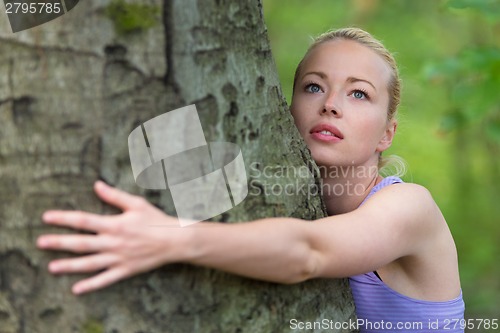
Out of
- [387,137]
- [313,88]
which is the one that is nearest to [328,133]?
[313,88]

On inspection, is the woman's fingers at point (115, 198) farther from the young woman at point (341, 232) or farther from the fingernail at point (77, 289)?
the fingernail at point (77, 289)

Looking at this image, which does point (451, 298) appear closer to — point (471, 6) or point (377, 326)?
point (377, 326)

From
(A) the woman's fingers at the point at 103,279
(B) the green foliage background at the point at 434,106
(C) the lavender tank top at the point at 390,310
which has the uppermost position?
(A) the woman's fingers at the point at 103,279

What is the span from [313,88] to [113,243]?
1411mm

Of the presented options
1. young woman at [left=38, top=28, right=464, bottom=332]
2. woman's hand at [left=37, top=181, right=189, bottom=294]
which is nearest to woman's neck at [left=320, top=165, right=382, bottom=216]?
young woman at [left=38, top=28, right=464, bottom=332]

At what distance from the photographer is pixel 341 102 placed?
2578 mm

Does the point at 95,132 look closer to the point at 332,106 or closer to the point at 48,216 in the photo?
the point at 48,216

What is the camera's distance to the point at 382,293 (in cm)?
241

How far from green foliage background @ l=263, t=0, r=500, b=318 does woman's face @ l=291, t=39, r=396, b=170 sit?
5.44 meters

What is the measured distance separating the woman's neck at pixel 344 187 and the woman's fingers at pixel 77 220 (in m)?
1.33

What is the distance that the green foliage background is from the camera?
29.1ft

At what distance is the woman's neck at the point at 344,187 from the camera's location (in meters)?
2.68

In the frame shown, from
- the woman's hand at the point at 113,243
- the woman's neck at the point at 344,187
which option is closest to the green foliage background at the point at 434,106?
the woman's neck at the point at 344,187

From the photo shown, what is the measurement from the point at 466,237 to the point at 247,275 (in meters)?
8.46
